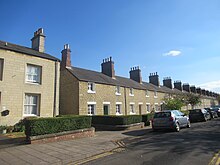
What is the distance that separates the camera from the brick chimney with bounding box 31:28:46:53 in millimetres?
18453

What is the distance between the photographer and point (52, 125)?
10555 millimetres

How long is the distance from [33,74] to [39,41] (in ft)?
14.2

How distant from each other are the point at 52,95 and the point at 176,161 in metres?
13.1

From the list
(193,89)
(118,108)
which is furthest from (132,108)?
(193,89)

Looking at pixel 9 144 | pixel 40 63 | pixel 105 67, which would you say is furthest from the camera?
pixel 105 67

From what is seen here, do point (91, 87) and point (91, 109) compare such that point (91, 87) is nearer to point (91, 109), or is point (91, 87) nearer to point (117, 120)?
point (91, 109)

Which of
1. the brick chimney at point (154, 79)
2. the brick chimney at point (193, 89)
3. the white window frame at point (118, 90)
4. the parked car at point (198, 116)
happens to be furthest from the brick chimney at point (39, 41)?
the brick chimney at point (193, 89)

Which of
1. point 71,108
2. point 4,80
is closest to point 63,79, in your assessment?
point 71,108

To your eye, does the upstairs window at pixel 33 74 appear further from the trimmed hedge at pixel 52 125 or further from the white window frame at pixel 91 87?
the white window frame at pixel 91 87

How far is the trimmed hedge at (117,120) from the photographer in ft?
54.1

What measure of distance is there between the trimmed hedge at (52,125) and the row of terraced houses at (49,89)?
16.0 ft

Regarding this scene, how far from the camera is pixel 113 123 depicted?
1698cm

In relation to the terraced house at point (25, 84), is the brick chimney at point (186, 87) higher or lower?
higher

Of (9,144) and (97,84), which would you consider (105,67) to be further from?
(9,144)
